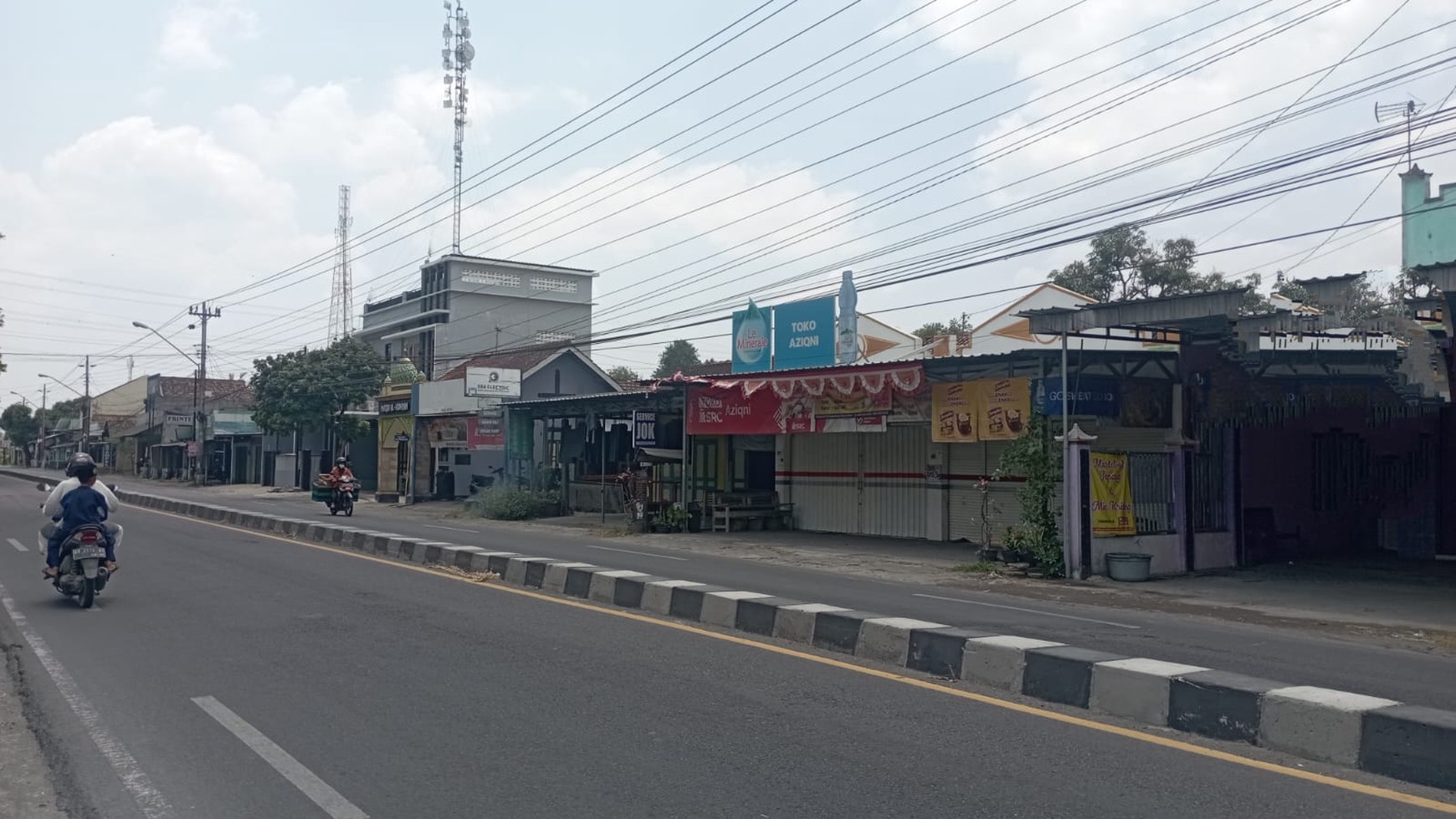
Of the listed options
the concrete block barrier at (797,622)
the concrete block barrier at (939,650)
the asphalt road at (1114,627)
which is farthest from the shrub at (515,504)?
the concrete block barrier at (939,650)

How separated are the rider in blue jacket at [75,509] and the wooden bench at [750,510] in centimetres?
1549

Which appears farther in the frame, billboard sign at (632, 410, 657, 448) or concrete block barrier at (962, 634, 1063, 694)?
billboard sign at (632, 410, 657, 448)

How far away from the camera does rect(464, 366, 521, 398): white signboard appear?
35844 mm

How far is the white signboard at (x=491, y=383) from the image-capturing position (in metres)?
35.8

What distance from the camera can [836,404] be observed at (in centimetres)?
2247

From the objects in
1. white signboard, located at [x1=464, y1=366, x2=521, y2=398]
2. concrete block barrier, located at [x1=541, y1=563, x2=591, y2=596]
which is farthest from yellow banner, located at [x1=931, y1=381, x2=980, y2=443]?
white signboard, located at [x1=464, y1=366, x2=521, y2=398]

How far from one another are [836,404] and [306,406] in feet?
111

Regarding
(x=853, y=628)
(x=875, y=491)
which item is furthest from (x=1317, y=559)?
(x=853, y=628)

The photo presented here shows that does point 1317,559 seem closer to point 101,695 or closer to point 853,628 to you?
point 853,628

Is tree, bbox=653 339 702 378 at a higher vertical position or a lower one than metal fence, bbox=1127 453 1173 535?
higher

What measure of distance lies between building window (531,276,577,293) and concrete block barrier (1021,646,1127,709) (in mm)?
72804

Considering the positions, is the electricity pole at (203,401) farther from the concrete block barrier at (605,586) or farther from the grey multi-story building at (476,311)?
the concrete block barrier at (605,586)

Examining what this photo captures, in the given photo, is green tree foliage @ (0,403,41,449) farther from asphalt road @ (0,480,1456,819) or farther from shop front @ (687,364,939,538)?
asphalt road @ (0,480,1456,819)

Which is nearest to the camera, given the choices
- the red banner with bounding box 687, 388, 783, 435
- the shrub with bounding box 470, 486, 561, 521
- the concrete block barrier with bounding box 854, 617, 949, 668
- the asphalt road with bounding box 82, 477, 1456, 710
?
the asphalt road with bounding box 82, 477, 1456, 710
